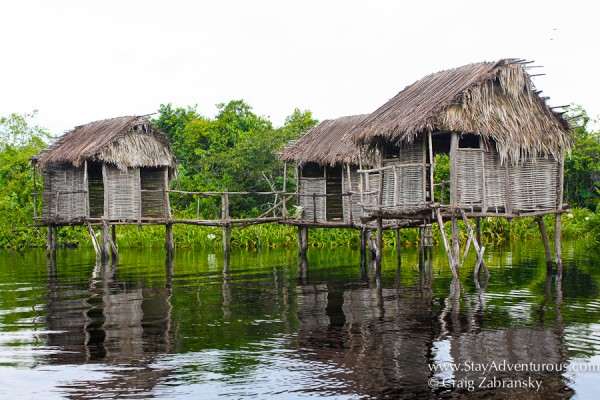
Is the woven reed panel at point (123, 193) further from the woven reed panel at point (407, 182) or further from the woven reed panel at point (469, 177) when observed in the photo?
the woven reed panel at point (469, 177)

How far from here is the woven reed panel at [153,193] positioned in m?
25.9

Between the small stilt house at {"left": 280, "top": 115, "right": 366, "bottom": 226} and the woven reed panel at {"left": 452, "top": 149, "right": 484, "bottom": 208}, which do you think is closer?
the woven reed panel at {"left": 452, "top": 149, "right": 484, "bottom": 208}

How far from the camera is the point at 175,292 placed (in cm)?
1602

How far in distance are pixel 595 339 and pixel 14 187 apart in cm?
2897

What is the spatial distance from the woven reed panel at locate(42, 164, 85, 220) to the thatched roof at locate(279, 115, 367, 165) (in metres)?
6.38

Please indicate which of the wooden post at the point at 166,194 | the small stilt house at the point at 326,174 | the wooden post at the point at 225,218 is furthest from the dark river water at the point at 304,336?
the wooden post at the point at 166,194

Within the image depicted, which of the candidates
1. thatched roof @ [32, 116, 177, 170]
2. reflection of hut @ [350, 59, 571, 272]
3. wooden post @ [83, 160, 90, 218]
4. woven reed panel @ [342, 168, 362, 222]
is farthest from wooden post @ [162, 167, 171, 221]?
reflection of hut @ [350, 59, 571, 272]

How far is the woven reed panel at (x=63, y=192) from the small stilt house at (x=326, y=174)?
6420mm

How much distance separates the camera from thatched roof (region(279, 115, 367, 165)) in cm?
2206

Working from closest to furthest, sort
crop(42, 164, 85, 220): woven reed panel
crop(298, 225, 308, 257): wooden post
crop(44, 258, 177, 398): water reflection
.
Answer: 1. crop(44, 258, 177, 398): water reflection
2. crop(298, 225, 308, 257): wooden post
3. crop(42, 164, 85, 220): woven reed panel

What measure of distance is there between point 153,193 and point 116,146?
8.86 ft

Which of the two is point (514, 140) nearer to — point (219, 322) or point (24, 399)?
point (219, 322)

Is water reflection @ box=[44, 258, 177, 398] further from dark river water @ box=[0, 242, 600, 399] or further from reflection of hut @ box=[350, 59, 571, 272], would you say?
reflection of hut @ box=[350, 59, 571, 272]

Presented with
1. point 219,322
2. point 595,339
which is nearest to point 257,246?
point 219,322
